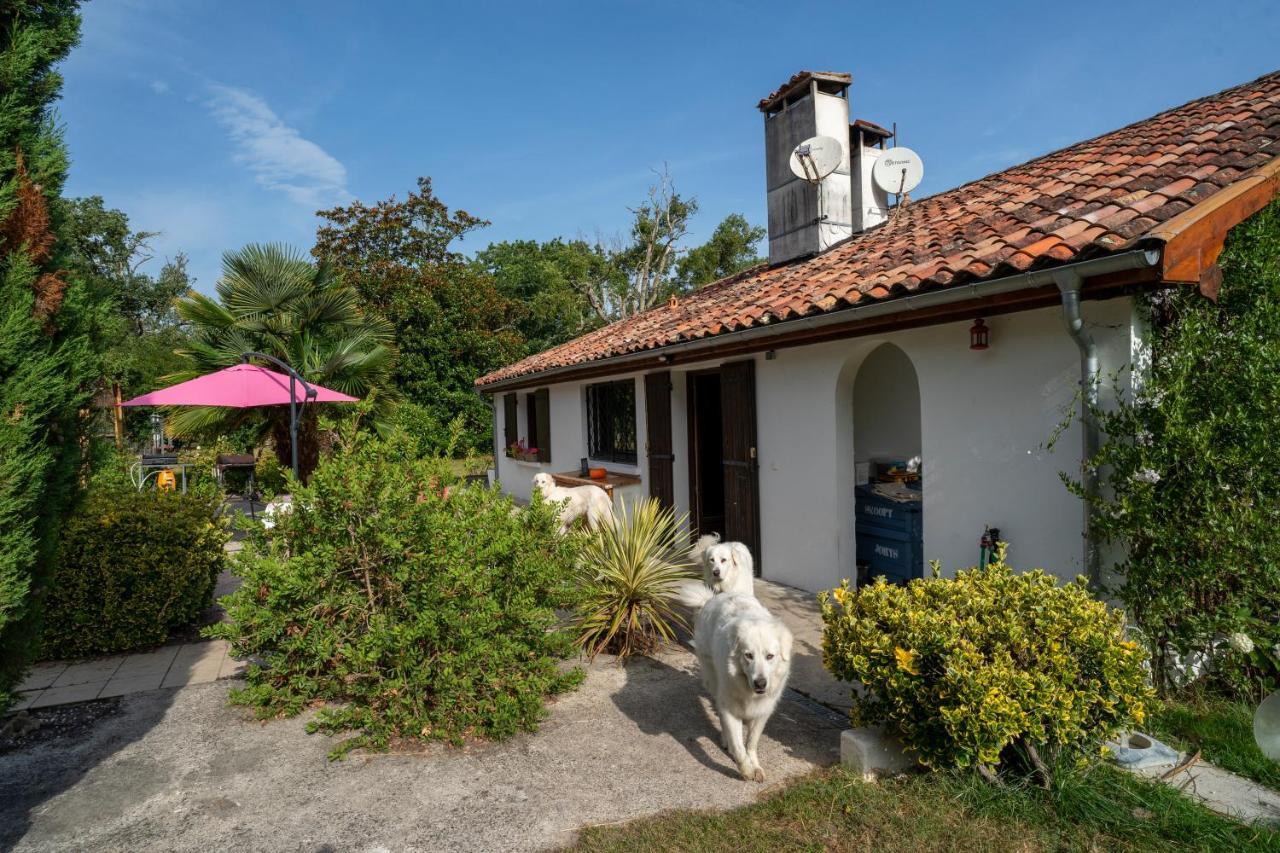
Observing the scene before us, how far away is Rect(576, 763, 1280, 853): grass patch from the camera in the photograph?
8.50 feet

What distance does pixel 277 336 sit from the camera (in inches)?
414

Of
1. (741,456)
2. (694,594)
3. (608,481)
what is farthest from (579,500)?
(694,594)

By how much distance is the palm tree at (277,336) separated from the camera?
10180 mm

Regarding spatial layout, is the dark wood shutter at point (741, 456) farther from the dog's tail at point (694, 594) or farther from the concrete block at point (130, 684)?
the concrete block at point (130, 684)

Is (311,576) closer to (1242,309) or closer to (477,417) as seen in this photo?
(1242,309)

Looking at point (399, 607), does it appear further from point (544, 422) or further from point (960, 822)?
point (544, 422)

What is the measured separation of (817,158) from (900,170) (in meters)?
1.14

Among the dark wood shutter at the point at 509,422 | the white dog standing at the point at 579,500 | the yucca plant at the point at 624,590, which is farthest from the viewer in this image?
the dark wood shutter at the point at 509,422

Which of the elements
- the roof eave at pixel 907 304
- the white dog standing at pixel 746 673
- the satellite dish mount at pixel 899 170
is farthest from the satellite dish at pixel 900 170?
the white dog standing at pixel 746 673

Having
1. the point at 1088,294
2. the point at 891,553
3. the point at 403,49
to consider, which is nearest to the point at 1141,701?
the point at 1088,294

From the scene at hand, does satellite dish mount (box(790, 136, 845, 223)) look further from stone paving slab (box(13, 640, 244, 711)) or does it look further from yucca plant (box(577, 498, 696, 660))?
stone paving slab (box(13, 640, 244, 711))

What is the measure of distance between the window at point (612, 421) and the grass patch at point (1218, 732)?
23.0 feet

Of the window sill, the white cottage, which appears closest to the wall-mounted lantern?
the white cottage

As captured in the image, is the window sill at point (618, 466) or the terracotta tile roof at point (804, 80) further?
the window sill at point (618, 466)
